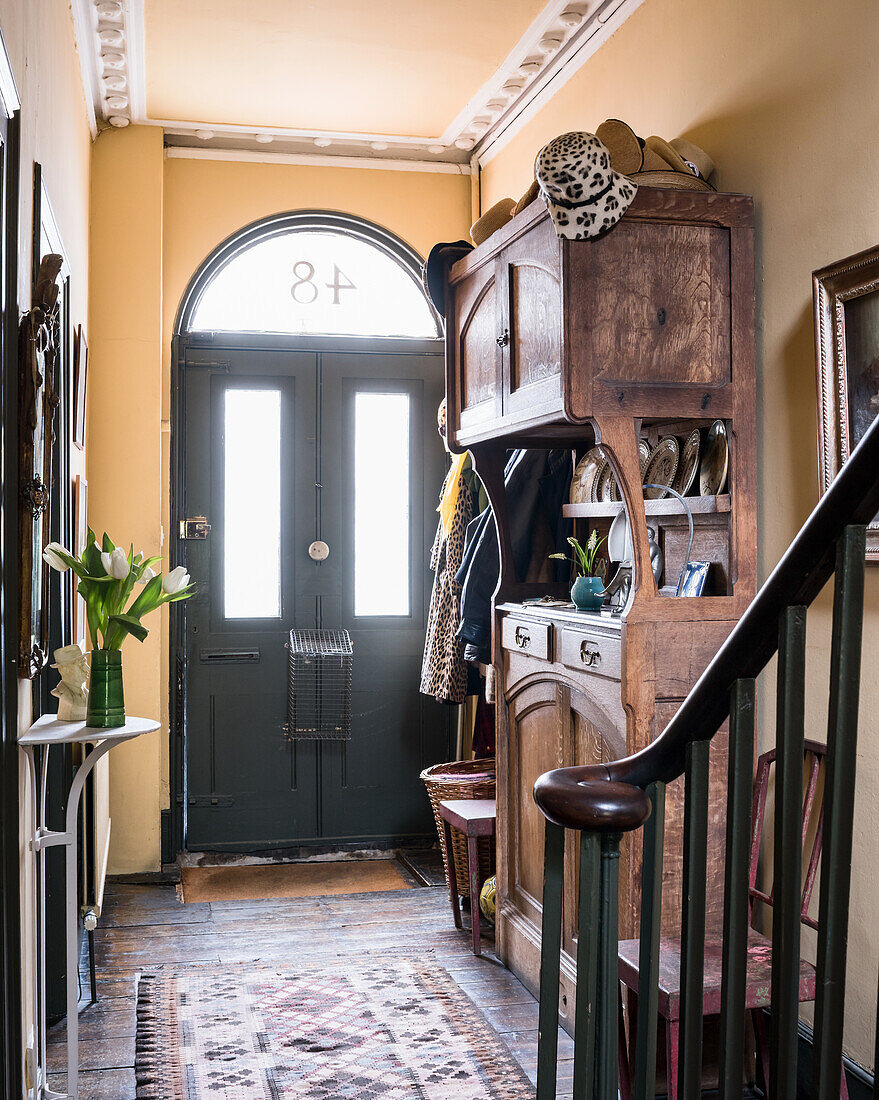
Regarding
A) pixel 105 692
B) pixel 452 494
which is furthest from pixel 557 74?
pixel 105 692

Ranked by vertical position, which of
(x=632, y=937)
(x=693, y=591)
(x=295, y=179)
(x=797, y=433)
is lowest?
(x=632, y=937)

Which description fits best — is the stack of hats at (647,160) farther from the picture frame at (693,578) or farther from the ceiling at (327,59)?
the ceiling at (327,59)

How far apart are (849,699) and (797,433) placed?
1.85m

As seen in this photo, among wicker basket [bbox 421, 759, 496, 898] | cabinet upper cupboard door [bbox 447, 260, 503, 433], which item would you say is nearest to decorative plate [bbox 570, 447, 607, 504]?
cabinet upper cupboard door [bbox 447, 260, 503, 433]

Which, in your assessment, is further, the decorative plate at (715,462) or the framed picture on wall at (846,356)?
the decorative plate at (715,462)

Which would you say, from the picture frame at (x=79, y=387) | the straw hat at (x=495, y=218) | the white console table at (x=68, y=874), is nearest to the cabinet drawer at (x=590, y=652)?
the white console table at (x=68, y=874)

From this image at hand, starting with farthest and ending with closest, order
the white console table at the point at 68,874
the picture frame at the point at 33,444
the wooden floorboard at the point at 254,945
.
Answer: the wooden floorboard at the point at 254,945 < the white console table at the point at 68,874 < the picture frame at the point at 33,444

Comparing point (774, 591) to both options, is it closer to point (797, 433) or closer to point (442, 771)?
point (797, 433)

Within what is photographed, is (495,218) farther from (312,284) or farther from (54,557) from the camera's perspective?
(312,284)

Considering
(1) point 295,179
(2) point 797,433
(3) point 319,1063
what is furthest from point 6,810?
(1) point 295,179

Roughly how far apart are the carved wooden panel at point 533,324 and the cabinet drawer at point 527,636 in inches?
28.7

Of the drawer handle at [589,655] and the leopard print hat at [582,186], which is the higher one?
the leopard print hat at [582,186]

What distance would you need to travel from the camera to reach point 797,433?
9.20ft

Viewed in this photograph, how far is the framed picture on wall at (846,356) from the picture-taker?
2455 millimetres
